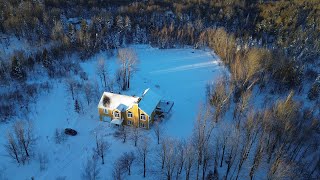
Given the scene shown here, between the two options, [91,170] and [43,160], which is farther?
[43,160]

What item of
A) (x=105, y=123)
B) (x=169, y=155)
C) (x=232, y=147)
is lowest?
(x=105, y=123)

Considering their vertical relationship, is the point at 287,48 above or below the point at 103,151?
above

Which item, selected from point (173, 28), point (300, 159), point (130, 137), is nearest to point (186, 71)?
point (173, 28)

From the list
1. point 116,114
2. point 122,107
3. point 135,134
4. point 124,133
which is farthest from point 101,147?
point 122,107

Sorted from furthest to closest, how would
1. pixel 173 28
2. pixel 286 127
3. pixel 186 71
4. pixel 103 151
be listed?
1. pixel 173 28
2. pixel 186 71
3. pixel 103 151
4. pixel 286 127

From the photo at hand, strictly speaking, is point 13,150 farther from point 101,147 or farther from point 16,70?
point 16,70

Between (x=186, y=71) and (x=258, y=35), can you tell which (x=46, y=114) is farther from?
(x=258, y=35)
